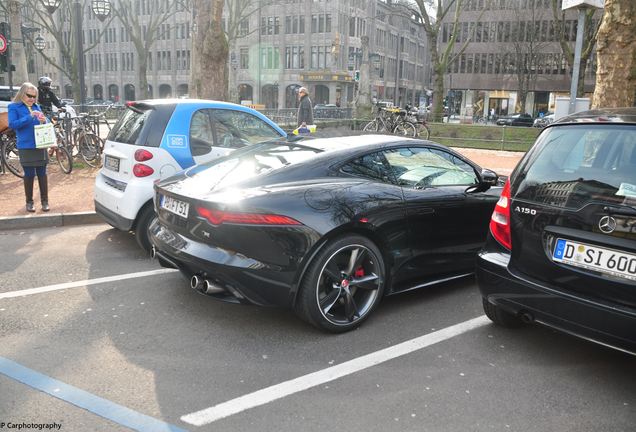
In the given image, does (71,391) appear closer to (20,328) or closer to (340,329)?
(20,328)

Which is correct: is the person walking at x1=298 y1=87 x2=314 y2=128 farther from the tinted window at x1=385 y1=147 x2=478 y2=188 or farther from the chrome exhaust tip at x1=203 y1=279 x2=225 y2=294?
the chrome exhaust tip at x1=203 y1=279 x2=225 y2=294

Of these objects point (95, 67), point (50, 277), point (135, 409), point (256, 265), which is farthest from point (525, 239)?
point (95, 67)

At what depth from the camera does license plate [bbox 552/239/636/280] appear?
3.23m

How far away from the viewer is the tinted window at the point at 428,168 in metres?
4.91

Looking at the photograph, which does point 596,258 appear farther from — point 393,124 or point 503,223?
point 393,124

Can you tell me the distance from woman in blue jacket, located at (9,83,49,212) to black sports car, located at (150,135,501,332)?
3.96m

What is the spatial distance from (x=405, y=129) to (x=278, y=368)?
1701 cm

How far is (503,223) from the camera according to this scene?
13.0 feet

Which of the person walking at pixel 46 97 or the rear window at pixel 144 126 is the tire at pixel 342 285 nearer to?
the rear window at pixel 144 126

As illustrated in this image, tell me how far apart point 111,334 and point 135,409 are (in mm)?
1155

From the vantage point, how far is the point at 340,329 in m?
4.29

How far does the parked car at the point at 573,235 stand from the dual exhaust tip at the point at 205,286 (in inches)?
73.3

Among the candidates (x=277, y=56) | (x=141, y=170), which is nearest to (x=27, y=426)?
(x=141, y=170)

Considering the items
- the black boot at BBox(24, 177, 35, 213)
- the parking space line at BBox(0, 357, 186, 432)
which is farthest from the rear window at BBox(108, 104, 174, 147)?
the parking space line at BBox(0, 357, 186, 432)
